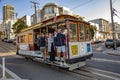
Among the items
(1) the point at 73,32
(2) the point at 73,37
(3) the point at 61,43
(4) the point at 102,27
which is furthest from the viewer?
(4) the point at 102,27

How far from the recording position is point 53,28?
1012 centimetres

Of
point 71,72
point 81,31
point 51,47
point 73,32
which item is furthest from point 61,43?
point 81,31

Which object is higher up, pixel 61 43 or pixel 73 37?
pixel 73 37

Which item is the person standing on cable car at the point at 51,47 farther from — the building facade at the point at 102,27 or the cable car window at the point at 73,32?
the building facade at the point at 102,27

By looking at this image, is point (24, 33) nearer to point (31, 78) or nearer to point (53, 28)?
point (53, 28)

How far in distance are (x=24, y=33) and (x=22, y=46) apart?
144cm

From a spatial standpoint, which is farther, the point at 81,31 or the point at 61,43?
the point at 81,31

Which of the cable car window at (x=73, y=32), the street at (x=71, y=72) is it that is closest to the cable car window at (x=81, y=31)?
the cable car window at (x=73, y=32)

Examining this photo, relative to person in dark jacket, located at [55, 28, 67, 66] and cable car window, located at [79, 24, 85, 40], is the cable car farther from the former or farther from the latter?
person in dark jacket, located at [55, 28, 67, 66]

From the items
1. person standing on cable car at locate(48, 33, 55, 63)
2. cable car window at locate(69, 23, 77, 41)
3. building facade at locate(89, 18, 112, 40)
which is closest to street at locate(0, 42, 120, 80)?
person standing on cable car at locate(48, 33, 55, 63)

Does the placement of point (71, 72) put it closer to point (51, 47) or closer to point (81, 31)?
point (51, 47)

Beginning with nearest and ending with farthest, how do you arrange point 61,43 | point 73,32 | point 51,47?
1. point 61,43
2. point 73,32
3. point 51,47

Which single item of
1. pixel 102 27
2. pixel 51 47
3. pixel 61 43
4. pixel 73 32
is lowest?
pixel 51 47

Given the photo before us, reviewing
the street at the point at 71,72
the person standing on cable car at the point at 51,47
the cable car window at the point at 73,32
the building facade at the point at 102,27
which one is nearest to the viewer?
the street at the point at 71,72
